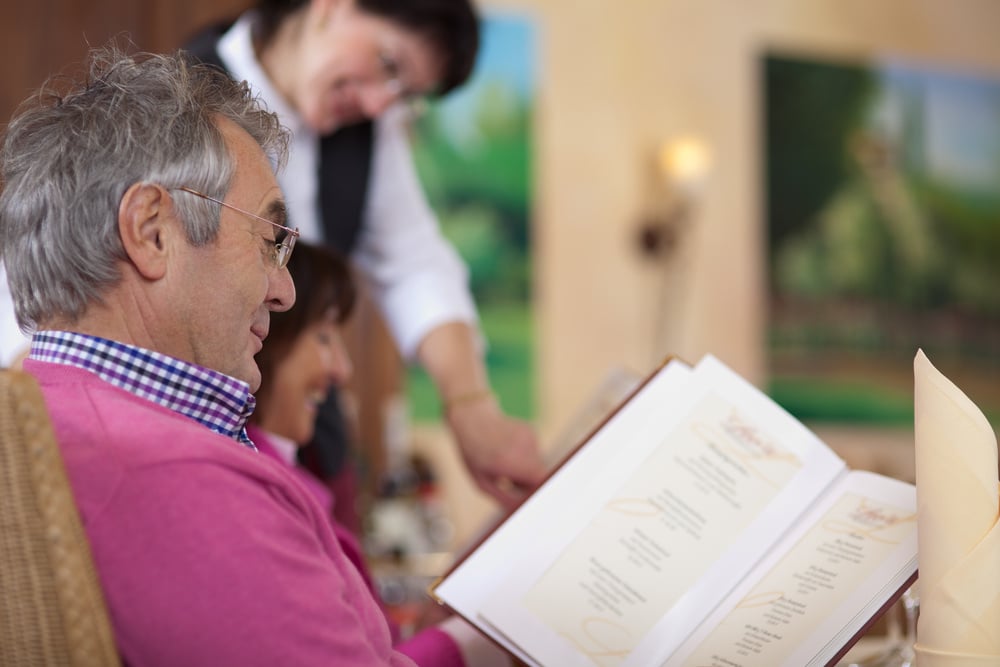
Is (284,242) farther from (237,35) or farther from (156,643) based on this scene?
(237,35)

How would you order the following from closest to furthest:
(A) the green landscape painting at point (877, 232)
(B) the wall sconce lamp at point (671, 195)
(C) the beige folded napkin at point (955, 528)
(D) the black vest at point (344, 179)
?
(C) the beige folded napkin at point (955, 528)
(D) the black vest at point (344, 179)
(B) the wall sconce lamp at point (671, 195)
(A) the green landscape painting at point (877, 232)

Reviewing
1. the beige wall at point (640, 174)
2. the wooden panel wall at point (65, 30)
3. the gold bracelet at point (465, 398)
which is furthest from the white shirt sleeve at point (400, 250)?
the beige wall at point (640, 174)

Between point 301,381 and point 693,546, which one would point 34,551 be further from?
point 301,381

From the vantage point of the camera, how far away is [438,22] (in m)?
1.92

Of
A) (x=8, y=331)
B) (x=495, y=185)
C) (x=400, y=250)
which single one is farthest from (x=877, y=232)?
(x=8, y=331)

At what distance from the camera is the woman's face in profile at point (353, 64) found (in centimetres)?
187

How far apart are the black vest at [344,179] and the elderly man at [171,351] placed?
1.01 m

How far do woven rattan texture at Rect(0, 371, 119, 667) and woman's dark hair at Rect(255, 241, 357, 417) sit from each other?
95 centimetres

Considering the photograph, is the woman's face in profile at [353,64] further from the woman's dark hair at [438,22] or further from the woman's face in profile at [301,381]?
the woman's face in profile at [301,381]

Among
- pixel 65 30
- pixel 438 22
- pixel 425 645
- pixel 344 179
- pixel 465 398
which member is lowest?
pixel 425 645

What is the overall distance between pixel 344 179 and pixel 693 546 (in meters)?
1.22

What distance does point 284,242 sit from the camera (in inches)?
41.6

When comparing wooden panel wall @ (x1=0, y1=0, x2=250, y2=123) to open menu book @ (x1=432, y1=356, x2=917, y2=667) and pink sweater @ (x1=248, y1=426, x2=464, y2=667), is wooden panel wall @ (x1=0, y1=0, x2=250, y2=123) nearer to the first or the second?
pink sweater @ (x1=248, y1=426, x2=464, y2=667)

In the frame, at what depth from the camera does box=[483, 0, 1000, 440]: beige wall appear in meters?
4.48
